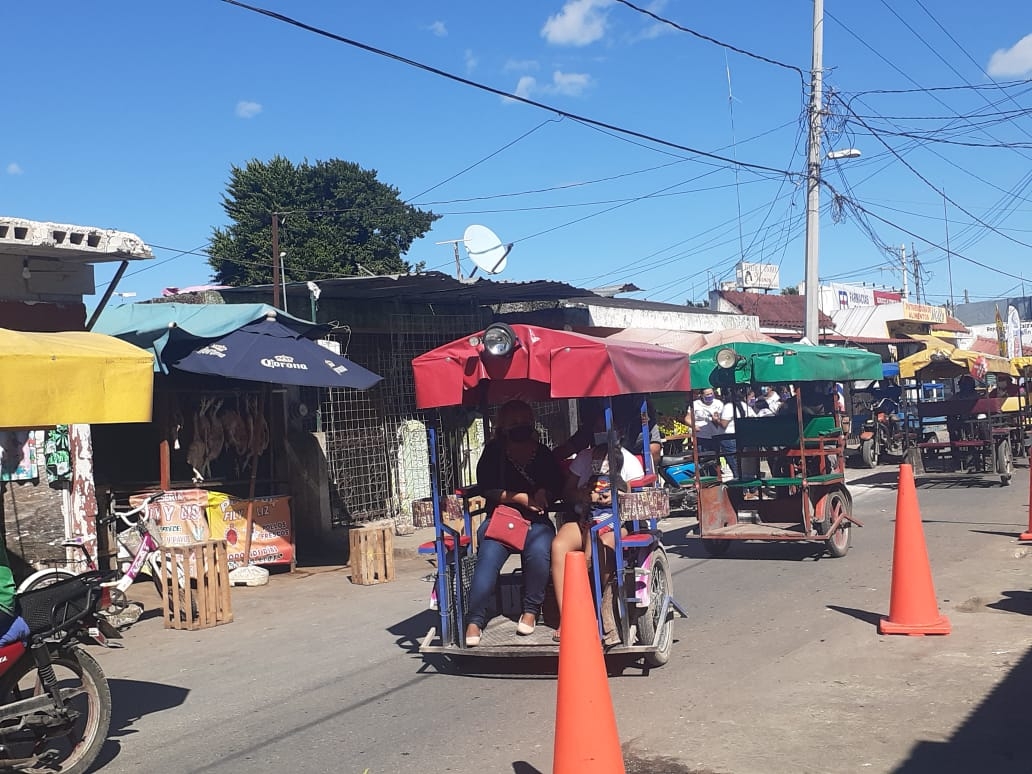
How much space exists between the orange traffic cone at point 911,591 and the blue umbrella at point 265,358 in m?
6.78

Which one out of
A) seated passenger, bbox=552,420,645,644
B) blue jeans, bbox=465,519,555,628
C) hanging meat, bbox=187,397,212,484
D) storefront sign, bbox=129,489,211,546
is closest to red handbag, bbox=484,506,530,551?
blue jeans, bbox=465,519,555,628

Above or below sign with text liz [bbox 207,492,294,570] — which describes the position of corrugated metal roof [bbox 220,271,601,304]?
above

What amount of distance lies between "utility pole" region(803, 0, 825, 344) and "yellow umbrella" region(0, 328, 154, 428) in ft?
53.3

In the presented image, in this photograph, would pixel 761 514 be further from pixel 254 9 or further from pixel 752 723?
pixel 254 9

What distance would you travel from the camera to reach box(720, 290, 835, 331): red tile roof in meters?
37.1

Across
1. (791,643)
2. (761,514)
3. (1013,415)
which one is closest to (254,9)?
(791,643)

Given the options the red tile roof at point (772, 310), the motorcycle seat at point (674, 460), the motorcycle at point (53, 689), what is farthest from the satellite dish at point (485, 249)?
the red tile roof at point (772, 310)

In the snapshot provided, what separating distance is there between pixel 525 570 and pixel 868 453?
1862 centimetres

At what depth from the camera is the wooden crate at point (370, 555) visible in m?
11.6

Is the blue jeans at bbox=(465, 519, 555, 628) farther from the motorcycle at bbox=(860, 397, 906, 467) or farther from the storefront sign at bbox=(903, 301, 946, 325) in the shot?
the storefront sign at bbox=(903, 301, 946, 325)

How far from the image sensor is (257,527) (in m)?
12.4

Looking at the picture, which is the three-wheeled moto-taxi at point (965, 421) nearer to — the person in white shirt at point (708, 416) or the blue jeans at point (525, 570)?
the person in white shirt at point (708, 416)

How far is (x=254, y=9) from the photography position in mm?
9289

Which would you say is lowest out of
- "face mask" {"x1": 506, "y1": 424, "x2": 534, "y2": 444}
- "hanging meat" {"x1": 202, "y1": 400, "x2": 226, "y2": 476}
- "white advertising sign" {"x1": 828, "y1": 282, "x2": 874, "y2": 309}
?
"face mask" {"x1": 506, "y1": 424, "x2": 534, "y2": 444}
